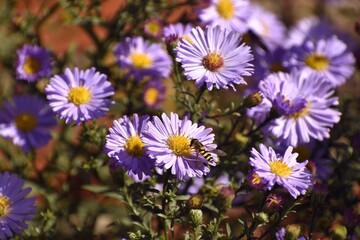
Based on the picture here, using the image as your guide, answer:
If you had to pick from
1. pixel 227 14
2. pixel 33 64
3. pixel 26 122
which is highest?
pixel 227 14

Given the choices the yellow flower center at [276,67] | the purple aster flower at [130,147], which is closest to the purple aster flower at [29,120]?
the purple aster flower at [130,147]

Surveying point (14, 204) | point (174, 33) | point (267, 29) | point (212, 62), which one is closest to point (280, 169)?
point (212, 62)

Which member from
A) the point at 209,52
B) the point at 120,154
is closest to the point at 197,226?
the point at 120,154

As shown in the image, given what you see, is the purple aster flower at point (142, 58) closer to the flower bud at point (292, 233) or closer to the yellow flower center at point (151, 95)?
the yellow flower center at point (151, 95)

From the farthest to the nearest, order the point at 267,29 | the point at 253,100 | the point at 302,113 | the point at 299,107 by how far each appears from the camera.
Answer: the point at 267,29, the point at 302,113, the point at 299,107, the point at 253,100

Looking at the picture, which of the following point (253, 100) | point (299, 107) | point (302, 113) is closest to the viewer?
point (253, 100)

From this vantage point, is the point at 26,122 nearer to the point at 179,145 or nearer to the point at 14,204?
the point at 14,204

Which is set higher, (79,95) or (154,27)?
(154,27)
